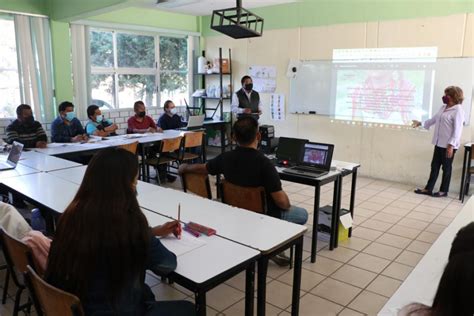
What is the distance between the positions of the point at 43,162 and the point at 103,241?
2.70 metres

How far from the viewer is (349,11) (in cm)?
587

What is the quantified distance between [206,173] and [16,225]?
4.41 ft

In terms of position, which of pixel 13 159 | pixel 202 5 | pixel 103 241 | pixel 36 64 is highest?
pixel 202 5

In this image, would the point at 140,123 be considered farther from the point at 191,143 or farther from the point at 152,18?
the point at 152,18

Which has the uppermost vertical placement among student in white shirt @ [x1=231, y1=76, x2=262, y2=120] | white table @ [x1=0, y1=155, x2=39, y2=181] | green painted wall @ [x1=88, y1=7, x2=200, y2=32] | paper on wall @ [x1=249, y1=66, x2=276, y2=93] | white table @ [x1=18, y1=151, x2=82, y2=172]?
green painted wall @ [x1=88, y1=7, x2=200, y2=32]

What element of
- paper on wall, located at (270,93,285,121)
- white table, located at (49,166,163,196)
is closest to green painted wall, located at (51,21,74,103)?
white table, located at (49,166,163,196)

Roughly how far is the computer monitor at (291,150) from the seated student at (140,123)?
2.80 m

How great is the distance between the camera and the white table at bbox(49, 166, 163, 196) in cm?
285

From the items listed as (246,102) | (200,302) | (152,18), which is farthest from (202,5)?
(200,302)

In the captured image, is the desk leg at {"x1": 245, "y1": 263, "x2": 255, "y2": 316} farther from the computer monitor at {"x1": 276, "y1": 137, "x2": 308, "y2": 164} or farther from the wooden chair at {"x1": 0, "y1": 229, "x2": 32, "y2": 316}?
the computer monitor at {"x1": 276, "y1": 137, "x2": 308, "y2": 164}

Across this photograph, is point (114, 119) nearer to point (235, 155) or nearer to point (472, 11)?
point (235, 155)

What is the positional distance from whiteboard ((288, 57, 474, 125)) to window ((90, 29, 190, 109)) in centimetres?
238

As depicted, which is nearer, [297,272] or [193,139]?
[297,272]

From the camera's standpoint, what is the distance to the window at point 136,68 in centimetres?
652
